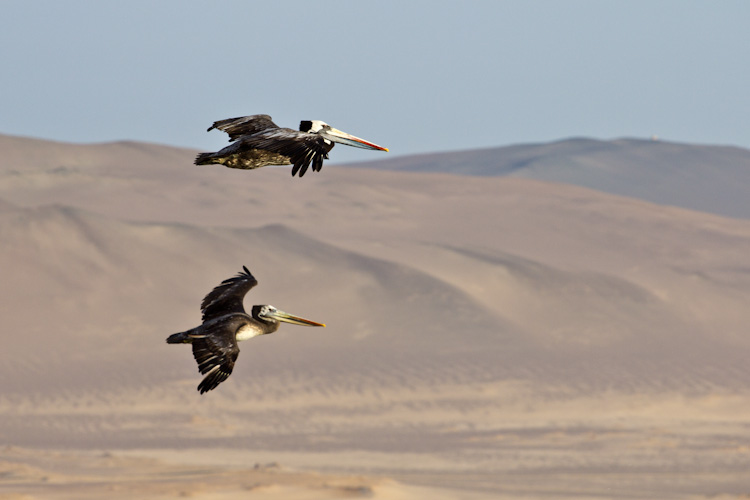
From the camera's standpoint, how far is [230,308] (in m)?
12.9

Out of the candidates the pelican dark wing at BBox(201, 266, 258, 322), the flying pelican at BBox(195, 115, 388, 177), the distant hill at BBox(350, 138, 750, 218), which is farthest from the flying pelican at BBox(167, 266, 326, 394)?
the distant hill at BBox(350, 138, 750, 218)

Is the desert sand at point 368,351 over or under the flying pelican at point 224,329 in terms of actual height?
under

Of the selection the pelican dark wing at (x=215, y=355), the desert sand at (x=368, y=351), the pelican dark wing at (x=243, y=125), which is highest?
the pelican dark wing at (x=243, y=125)

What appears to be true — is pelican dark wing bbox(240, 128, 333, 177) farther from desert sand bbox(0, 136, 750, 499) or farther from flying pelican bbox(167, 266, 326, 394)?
desert sand bbox(0, 136, 750, 499)

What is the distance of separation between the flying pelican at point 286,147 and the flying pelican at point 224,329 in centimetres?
124

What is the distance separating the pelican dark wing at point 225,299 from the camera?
42.1 ft

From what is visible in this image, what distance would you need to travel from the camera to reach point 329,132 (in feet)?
37.1

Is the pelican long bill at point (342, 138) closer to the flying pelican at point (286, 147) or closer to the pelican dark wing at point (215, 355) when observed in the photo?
the flying pelican at point (286, 147)

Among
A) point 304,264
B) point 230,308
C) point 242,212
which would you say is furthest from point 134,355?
point 230,308

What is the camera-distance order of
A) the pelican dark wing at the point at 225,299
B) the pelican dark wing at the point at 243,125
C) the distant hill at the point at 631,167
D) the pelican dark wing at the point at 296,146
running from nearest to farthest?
the pelican dark wing at the point at 296,146 → the pelican dark wing at the point at 243,125 → the pelican dark wing at the point at 225,299 → the distant hill at the point at 631,167

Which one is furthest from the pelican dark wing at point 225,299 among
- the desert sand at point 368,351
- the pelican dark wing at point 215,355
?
the desert sand at point 368,351

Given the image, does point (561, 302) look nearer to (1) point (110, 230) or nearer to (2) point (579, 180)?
(1) point (110, 230)

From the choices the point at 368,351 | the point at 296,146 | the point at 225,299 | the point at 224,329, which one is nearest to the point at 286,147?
the point at 296,146

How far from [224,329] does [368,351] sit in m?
41.9
